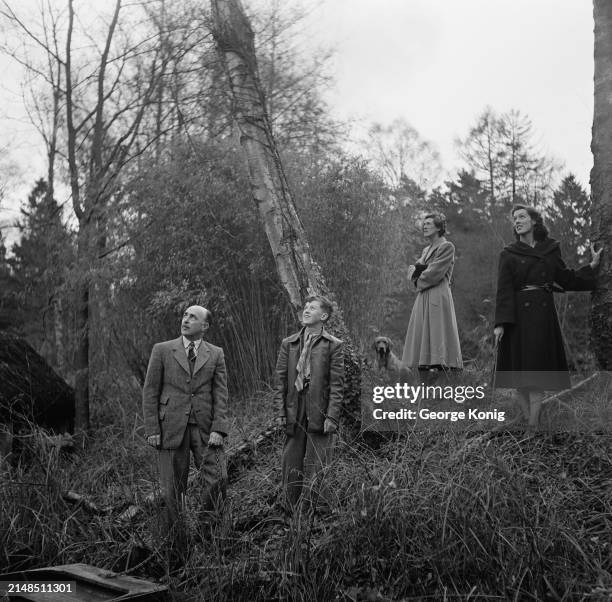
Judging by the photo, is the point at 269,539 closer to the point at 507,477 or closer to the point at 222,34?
the point at 507,477

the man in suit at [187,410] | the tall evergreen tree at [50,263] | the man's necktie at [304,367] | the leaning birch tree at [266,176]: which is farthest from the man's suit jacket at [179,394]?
the tall evergreen tree at [50,263]

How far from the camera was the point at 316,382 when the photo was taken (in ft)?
13.8

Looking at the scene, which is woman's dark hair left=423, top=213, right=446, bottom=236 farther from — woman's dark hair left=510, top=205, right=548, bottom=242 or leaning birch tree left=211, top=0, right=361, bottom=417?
leaning birch tree left=211, top=0, right=361, bottom=417

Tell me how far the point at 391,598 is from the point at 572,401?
2.19m

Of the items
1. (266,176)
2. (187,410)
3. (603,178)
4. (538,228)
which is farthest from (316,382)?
(266,176)

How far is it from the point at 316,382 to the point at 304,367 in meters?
0.11

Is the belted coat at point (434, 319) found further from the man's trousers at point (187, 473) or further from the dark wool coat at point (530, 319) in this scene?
the man's trousers at point (187, 473)

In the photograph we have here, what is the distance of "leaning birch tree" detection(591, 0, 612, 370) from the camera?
488 cm

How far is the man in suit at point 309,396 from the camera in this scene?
4.16 metres

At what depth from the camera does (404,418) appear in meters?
4.73

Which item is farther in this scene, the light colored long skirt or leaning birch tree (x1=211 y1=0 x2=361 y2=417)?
leaning birch tree (x1=211 y1=0 x2=361 y2=417)

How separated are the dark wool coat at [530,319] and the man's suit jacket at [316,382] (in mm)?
1121

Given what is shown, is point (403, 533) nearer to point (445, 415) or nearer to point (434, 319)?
point (445, 415)

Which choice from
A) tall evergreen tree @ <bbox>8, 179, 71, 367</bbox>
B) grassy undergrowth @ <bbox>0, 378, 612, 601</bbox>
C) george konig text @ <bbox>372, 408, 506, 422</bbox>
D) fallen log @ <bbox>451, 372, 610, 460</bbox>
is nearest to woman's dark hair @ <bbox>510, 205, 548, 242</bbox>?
fallen log @ <bbox>451, 372, 610, 460</bbox>
